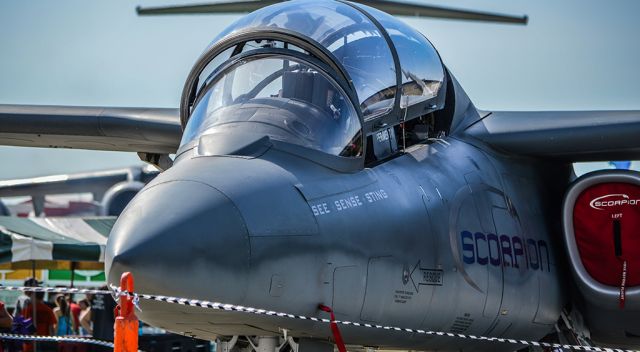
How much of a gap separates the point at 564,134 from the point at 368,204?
3006mm

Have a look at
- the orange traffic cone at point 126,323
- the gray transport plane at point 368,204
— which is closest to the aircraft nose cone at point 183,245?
the gray transport plane at point 368,204

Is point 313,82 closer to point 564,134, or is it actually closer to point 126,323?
point 126,323

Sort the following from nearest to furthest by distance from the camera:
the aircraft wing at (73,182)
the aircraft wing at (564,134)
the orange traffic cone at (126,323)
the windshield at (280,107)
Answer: the orange traffic cone at (126,323)
the windshield at (280,107)
the aircraft wing at (564,134)
the aircraft wing at (73,182)

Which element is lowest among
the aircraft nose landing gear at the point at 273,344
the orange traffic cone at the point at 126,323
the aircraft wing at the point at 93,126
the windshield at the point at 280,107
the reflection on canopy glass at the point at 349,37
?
the aircraft nose landing gear at the point at 273,344

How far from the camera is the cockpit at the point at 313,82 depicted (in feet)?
18.9

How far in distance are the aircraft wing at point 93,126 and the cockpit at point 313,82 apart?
8.22 feet

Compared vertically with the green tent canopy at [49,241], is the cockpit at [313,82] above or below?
above

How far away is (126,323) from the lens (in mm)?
4230

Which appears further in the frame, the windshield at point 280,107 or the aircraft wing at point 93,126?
the aircraft wing at point 93,126

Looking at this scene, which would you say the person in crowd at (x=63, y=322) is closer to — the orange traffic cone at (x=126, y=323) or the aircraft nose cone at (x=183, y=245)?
the aircraft nose cone at (x=183, y=245)

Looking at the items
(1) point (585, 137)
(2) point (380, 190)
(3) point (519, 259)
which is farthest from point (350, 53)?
(1) point (585, 137)

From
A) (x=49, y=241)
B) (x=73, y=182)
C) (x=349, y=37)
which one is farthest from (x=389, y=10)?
(x=73, y=182)

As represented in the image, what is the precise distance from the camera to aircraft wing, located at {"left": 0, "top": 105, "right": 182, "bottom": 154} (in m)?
9.31

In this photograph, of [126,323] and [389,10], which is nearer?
[126,323]
